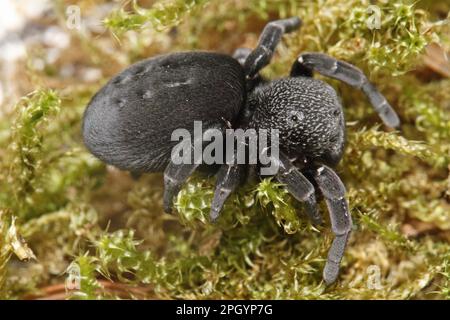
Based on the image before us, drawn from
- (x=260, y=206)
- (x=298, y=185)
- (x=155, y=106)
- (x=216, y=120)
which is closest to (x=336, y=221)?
(x=298, y=185)

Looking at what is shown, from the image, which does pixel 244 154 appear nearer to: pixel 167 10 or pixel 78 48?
pixel 167 10

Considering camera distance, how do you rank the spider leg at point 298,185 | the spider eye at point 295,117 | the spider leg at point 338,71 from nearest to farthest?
the spider leg at point 298,185 → the spider eye at point 295,117 → the spider leg at point 338,71

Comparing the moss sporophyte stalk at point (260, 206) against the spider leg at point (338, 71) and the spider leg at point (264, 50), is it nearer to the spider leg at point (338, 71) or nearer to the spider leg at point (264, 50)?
the spider leg at point (338, 71)

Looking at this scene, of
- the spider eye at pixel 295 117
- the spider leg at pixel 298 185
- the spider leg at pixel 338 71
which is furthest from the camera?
the spider leg at pixel 338 71

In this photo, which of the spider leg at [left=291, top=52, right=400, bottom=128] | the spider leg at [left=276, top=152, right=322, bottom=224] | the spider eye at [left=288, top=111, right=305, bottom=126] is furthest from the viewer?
the spider leg at [left=291, top=52, right=400, bottom=128]

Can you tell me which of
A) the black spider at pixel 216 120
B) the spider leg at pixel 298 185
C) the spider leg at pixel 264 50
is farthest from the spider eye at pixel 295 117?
the spider leg at pixel 264 50

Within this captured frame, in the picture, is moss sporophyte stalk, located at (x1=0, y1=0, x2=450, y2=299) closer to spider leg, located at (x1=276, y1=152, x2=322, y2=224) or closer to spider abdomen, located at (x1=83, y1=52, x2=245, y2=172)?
spider leg, located at (x1=276, y1=152, x2=322, y2=224)

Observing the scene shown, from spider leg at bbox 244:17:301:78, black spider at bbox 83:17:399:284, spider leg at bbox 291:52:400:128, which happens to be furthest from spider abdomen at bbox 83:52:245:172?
spider leg at bbox 291:52:400:128

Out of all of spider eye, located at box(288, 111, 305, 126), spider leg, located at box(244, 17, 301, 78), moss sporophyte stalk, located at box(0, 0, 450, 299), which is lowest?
moss sporophyte stalk, located at box(0, 0, 450, 299)

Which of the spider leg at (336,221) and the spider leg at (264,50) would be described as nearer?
the spider leg at (336,221)
